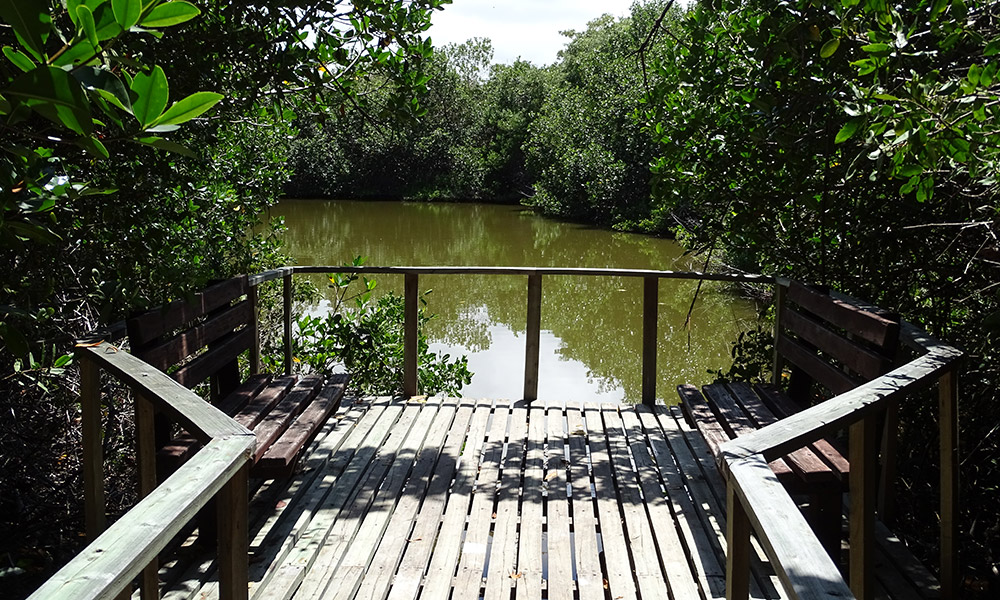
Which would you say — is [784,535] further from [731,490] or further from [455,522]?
[455,522]

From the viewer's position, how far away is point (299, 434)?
11.8 feet

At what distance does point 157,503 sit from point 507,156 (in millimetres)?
37042

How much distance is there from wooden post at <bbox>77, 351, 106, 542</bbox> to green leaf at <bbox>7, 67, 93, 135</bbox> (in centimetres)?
200

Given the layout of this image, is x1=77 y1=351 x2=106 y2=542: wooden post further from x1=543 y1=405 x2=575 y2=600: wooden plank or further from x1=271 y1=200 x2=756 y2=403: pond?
x1=271 y1=200 x2=756 y2=403: pond

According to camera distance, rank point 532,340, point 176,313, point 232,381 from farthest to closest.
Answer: point 532,340 < point 232,381 < point 176,313

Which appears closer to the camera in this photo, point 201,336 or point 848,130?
point 848,130

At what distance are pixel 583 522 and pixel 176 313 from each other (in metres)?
1.98

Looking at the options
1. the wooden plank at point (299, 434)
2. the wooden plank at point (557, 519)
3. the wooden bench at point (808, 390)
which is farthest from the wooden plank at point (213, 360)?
the wooden bench at point (808, 390)

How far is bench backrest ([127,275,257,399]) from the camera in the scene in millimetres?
3215

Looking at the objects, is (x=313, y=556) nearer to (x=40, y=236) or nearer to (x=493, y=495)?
(x=493, y=495)

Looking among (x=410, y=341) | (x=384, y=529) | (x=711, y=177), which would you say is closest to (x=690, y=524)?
(x=384, y=529)

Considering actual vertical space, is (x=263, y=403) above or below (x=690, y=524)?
above

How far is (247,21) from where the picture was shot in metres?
3.84

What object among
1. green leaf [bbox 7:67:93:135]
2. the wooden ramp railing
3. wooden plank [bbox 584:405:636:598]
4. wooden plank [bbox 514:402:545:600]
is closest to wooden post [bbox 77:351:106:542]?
the wooden ramp railing
